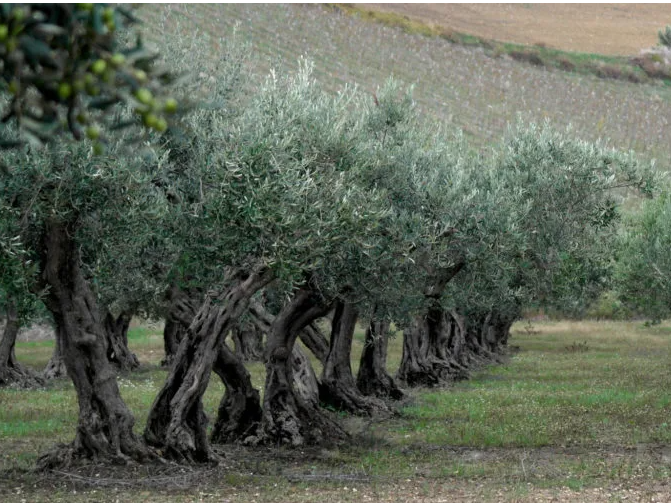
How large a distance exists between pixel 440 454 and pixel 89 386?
7.68 m

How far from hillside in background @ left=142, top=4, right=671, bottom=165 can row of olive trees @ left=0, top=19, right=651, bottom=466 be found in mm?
52161

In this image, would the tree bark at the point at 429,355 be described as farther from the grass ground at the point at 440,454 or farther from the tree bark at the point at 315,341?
the tree bark at the point at 315,341

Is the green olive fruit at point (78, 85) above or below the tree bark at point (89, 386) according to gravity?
above

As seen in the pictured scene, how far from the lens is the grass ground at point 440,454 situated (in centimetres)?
1555

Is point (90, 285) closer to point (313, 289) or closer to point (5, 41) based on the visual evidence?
point (313, 289)

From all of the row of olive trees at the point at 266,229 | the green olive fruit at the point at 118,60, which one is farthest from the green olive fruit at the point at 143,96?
the row of olive trees at the point at 266,229

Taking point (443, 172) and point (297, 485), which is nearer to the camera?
point (297, 485)

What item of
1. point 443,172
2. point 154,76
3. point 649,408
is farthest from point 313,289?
point 154,76

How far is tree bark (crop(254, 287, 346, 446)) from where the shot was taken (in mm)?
21484

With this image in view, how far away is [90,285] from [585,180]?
12570 millimetres

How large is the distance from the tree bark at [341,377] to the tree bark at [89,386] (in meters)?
10.8

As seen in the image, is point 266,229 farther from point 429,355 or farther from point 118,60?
point 429,355

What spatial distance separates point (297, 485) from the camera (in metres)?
16.5

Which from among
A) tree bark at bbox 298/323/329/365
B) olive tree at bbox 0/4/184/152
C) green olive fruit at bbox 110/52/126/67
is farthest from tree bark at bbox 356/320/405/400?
green olive fruit at bbox 110/52/126/67
